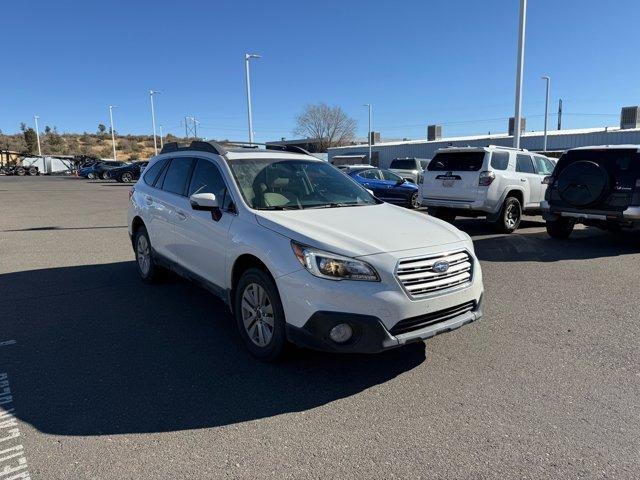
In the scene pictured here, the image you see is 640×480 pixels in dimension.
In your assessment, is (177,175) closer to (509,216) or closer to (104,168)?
(509,216)

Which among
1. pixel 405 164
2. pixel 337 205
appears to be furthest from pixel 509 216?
pixel 405 164

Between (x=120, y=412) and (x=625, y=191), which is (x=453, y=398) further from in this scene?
(x=625, y=191)

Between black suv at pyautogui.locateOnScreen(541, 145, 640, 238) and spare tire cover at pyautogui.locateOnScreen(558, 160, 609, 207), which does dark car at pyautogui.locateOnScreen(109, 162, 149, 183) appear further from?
spare tire cover at pyautogui.locateOnScreen(558, 160, 609, 207)

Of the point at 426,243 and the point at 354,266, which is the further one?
the point at 426,243

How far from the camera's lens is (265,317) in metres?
3.88

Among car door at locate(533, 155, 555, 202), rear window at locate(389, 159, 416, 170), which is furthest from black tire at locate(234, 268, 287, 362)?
rear window at locate(389, 159, 416, 170)

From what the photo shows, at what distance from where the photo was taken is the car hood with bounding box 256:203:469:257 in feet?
11.6

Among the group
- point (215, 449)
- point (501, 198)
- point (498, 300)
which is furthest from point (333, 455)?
point (501, 198)

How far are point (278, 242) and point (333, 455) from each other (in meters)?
1.55

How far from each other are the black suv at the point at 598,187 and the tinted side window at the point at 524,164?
5.42 feet

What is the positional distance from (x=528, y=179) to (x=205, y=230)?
8.88m

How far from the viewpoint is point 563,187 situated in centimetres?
912

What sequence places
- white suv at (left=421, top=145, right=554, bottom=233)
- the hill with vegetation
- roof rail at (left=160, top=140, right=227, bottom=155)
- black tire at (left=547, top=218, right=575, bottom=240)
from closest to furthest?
roof rail at (left=160, top=140, right=227, bottom=155) → black tire at (left=547, top=218, right=575, bottom=240) → white suv at (left=421, top=145, right=554, bottom=233) → the hill with vegetation

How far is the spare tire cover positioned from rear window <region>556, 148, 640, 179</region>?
0.24m
